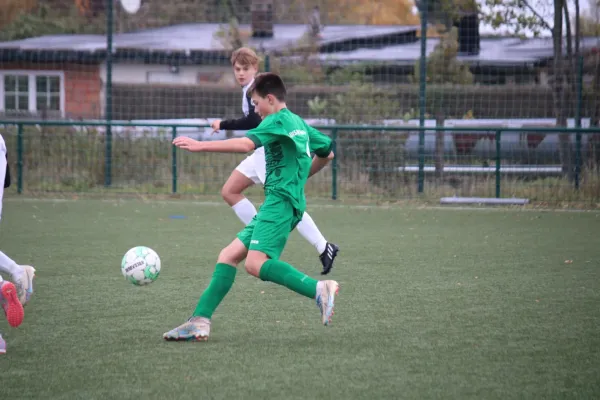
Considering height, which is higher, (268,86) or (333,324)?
(268,86)

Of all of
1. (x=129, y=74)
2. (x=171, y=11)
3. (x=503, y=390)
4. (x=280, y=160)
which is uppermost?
(x=171, y=11)

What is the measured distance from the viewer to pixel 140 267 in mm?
6043

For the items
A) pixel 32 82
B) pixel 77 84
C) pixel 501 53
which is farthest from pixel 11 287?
pixel 32 82

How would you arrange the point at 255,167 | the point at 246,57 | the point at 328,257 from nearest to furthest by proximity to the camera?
the point at 328,257 → the point at 246,57 → the point at 255,167

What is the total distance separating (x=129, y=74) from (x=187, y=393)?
66.2 feet

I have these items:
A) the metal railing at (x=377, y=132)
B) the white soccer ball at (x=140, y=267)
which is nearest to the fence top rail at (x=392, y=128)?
the metal railing at (x=377, y=132)

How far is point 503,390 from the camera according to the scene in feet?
13.8

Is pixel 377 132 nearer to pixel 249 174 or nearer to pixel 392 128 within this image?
pixel 392 128

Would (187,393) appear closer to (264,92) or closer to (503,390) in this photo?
(503,390)

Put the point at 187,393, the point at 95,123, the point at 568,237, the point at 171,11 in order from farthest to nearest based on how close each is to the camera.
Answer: the point at 171,11
the point at 95,123
the point at 568,237
the point at 187,393

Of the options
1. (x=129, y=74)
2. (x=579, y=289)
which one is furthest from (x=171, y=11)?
(x=579, y=289)

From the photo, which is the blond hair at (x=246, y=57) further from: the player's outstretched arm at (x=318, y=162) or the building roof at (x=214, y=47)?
the building roof at (x=214, y=47)

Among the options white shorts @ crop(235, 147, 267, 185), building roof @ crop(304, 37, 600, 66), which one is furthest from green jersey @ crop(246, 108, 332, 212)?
building roof @ crop(304, 37, 600, 66)

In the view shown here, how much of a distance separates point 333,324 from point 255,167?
2.44 meters
